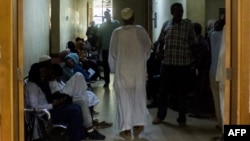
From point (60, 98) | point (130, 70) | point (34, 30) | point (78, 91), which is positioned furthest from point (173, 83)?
point (34, 30)

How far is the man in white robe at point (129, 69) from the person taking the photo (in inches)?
202

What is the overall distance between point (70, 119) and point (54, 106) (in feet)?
0.71

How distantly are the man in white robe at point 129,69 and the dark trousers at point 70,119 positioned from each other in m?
0.61

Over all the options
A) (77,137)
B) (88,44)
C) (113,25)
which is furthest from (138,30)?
(88,44)

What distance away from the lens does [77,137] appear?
4723mm

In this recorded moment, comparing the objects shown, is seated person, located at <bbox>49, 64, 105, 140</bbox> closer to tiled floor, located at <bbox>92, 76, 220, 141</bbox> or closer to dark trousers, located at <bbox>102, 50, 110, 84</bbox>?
tiled floor, located at <bbox>92, 76, 220, 141</bbox>

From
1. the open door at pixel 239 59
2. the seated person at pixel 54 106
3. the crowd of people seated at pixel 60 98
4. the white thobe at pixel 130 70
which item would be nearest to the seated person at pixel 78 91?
the crowd of people seated at pixel 60 98

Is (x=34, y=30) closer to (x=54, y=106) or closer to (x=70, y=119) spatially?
(x=54, y=106)

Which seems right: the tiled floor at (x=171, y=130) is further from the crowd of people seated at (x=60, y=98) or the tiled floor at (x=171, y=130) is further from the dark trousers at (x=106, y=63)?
the dark trousers at (x=106, y=63)

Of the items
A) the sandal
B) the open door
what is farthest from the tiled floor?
the open door

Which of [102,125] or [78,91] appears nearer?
[78,91]

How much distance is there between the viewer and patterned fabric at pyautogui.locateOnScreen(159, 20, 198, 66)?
18.9 ft

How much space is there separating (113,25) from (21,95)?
6705 mm

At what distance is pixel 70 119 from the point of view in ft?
15.6
